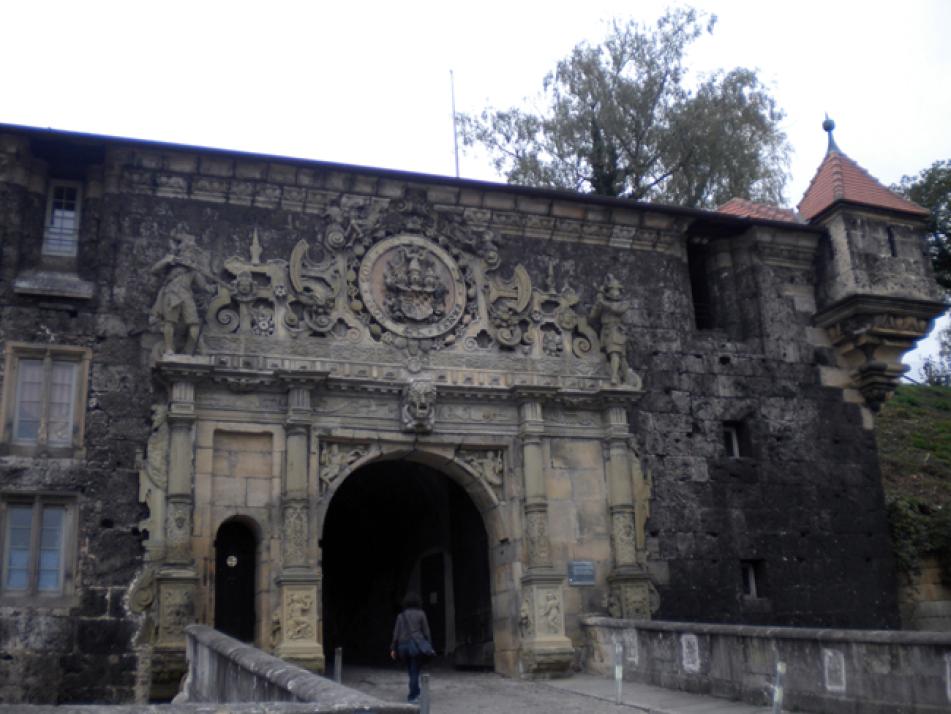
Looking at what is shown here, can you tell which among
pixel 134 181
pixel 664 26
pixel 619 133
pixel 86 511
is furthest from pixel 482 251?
pixel 664 26

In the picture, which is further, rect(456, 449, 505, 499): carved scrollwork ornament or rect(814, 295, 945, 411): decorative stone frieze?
rect(814, 295, 945, 411): decorative stone frieze

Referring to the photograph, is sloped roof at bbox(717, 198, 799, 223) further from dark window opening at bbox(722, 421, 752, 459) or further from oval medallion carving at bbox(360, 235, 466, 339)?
oval medallion carving at bbox(360, 235, 466, 339)

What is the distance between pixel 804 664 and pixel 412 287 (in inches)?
278

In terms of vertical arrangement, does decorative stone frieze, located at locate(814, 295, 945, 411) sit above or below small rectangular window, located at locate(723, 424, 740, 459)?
above

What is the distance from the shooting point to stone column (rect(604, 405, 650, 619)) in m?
14.1

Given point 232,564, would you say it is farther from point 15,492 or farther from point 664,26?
point 664,26

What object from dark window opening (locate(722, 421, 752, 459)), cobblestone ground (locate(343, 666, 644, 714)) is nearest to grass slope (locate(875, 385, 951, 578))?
dark window opening (locate(722, 421, 752, 459))

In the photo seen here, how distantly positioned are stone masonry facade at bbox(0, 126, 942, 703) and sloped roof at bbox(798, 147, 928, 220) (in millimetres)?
240

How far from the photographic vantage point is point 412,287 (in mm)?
14430

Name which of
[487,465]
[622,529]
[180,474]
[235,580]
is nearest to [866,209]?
[622,529]

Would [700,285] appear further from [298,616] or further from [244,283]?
[298,616]

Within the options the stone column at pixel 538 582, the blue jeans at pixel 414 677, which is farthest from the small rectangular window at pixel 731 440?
the blue jeans at pixel 414 677

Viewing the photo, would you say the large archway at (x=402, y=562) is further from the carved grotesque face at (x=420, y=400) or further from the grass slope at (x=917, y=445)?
the grass slope at (x=917, y=445)

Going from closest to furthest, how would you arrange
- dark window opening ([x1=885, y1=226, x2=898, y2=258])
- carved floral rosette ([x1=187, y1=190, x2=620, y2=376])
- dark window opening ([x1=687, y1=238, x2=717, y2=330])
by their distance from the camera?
1. carved floral rosette ([x1=187, y1=190, x2=620, y2=376])
2. dark window opening ([x1=885, y1=226, x2=898, y2=258])
3. dark window opening ([x1=687, y1=238, x2=717, y2=330])
